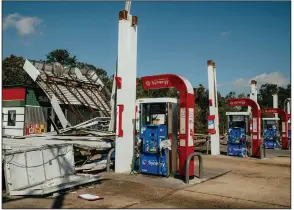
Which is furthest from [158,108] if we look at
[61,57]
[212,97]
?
[61,57]

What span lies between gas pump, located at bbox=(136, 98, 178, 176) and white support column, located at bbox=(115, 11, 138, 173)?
73 cm

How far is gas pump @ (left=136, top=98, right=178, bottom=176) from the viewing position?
30.3 ft

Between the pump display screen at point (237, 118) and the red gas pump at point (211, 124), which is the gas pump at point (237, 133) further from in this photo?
the red gas pump at point (211, 124)

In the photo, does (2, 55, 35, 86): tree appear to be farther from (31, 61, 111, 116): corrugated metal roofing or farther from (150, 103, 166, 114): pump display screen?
(150, 103, 166, 114): pump display screen

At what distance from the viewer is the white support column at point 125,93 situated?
10.2m

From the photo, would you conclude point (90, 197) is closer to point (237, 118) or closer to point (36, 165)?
point (36, 165)

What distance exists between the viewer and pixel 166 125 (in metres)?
9.27

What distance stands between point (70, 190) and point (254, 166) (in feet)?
25.9

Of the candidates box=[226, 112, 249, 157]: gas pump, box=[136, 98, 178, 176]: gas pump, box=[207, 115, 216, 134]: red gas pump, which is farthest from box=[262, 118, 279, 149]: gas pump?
box=[136, 98, 178, 176]: gas pump

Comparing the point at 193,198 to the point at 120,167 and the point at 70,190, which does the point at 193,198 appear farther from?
the point at 120,167

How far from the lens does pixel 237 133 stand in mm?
15711

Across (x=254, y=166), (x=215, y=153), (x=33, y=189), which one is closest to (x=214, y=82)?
(x=215, y=153)

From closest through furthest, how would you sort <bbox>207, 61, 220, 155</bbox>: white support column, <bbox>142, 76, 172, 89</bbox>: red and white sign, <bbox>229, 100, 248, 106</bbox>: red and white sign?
<bbox>142, 76, 172, 89</bbox>: red and white sign → <bbox>229, 100, 248, 106</bbox>: red and white sign → <bbox>207, 61, 220, 155</bbox>: white support column

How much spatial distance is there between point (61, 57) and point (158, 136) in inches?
2190
